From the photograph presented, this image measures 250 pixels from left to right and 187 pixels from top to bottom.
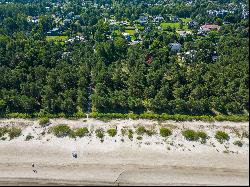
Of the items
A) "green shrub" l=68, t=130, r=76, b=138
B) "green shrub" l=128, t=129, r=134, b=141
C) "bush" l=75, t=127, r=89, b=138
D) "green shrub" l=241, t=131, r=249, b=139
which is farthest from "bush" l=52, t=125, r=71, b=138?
"green shrub" l=241, t=131, r=249, b=139

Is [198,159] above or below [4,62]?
below

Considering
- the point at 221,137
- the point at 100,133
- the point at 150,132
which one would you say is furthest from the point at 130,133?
the point at 221,137

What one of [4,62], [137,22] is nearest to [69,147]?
[4,62]

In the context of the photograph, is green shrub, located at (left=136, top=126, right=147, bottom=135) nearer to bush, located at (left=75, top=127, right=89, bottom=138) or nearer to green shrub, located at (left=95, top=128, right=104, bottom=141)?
green shrub, located at (left=95, top=128, right=104, bottom=141)

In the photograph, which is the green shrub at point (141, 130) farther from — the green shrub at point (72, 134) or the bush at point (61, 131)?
the bush at point (61, 131)

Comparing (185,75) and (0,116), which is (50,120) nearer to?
(0,116)
